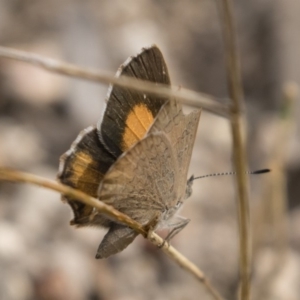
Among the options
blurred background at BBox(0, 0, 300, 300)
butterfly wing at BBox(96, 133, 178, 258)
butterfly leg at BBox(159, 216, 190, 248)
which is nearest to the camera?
butterfly wing at BBox(96, 133, 178, 258)

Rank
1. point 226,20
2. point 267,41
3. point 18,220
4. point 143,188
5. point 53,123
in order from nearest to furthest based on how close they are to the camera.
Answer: point 226,20, point 143,188, point 18,220, point 53,123, point 267,41

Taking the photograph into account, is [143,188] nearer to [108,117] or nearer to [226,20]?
[108,117]

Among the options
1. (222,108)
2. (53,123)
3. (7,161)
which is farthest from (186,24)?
(222,108)

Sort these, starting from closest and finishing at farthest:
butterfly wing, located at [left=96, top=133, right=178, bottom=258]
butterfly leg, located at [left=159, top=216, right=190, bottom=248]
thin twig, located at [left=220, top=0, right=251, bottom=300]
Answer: thin twig, located at [left=220, top=0, right=251, bottom=300] < butterfly wing, located at [left=96, top=133, right=178, bottom=258] < butterfly leg, located at [left=159, top=216, right=190, bottom=248]

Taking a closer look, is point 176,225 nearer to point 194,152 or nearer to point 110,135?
point 110,135

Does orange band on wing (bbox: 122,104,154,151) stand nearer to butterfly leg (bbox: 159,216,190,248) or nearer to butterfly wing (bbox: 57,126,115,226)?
butterfly wing (bbox: 57,126,115,226)

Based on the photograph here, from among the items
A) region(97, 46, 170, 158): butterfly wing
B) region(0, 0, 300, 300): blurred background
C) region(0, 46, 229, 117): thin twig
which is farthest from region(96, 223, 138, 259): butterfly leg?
region(0, 0, 300, 300): blurred background

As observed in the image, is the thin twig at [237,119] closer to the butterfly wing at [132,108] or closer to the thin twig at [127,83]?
the thin twig at [127,83]

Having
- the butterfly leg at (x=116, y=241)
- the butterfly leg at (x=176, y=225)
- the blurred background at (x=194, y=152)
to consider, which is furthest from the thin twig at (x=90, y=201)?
the blurred background at (x=194, y=152)
